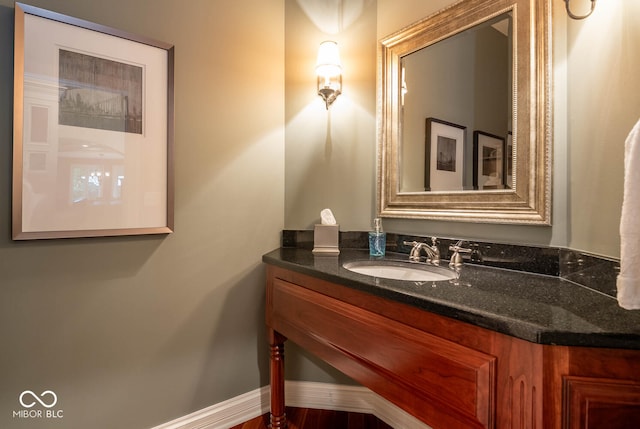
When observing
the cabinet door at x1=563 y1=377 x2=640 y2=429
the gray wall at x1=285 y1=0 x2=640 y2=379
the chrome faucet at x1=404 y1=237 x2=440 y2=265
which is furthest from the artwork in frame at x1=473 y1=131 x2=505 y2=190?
the cabinet door at x1=563 y1=377 x2=640 y2=429

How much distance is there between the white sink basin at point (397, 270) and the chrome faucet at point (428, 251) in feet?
0.16

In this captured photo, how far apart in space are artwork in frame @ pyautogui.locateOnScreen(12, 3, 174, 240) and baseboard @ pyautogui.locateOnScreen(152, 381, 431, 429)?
0.96 metres

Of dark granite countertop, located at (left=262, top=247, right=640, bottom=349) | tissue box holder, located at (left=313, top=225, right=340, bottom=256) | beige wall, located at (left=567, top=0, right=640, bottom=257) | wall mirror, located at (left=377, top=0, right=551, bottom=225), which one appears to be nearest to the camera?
dark granite countertop, located at (left=262, top=247, right=640, bottom=349)

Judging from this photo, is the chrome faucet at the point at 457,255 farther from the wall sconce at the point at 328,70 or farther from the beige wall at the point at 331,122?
the wall sconce at the point at 328,70

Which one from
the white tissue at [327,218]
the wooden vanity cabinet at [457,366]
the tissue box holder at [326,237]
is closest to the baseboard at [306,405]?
the wooden vanity cabinet at [457,366]

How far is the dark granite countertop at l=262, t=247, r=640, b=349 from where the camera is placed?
0.62 metres

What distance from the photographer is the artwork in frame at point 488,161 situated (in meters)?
1.27

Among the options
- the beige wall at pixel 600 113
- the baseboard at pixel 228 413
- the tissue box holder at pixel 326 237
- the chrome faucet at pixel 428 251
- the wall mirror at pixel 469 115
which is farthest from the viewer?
the tissue box holder at pixel 326 237

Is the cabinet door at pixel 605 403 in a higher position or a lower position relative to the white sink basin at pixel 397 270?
lower

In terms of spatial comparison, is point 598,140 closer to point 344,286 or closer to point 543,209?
point 543,209

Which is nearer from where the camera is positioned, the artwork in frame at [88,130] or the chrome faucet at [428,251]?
the artwork in frame at [88,130]

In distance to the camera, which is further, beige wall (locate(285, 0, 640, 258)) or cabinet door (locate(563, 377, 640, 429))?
beige wall (locate(285, 0, 640, 258))

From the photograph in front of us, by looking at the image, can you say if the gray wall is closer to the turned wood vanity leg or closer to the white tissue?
the white tissue

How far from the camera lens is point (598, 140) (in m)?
0.99
